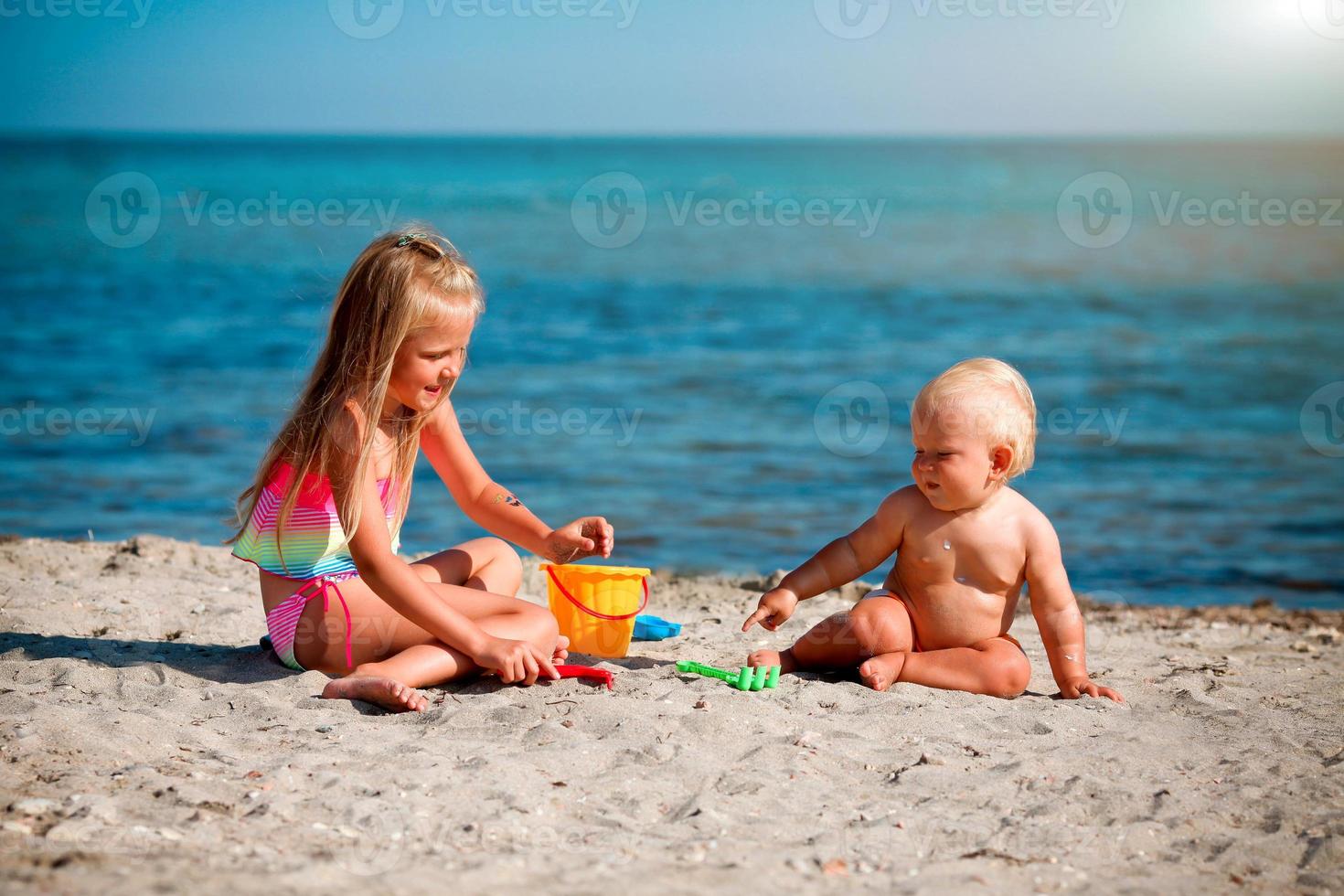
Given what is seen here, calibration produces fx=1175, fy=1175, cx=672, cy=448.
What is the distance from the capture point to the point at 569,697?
3.52 meters

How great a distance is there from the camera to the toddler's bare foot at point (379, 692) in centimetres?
342

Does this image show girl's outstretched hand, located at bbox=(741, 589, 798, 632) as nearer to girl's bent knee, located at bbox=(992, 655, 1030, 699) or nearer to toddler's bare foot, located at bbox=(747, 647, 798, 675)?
toddler's bare foot, located at bbox=(747, 647, 798, 675)

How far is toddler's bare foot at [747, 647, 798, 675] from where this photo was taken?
376 centimetres

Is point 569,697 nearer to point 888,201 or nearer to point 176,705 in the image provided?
point 176,705

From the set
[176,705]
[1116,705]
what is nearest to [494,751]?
[176,705]

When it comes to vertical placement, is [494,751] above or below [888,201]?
below

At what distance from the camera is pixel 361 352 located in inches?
143

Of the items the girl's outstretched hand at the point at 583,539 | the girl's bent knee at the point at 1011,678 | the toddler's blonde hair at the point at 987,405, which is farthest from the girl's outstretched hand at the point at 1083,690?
the girl's outstretched hand at the point at 583,539

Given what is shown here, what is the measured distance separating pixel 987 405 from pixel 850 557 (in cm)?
67

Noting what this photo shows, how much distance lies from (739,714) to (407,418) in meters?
1.51

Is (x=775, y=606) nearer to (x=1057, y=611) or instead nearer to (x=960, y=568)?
(x=960, y=568)

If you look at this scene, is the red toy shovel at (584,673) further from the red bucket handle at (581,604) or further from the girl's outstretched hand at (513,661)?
the red bucket handle at (581,604)

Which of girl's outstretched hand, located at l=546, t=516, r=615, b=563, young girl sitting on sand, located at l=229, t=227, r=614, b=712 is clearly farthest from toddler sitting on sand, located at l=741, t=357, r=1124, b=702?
young girl sitting on sand, located at l=229, t=227, r=614, b=712

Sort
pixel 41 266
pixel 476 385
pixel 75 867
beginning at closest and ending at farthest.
Result: pixel 75 867
pixel 476 385
pixel 41 266
